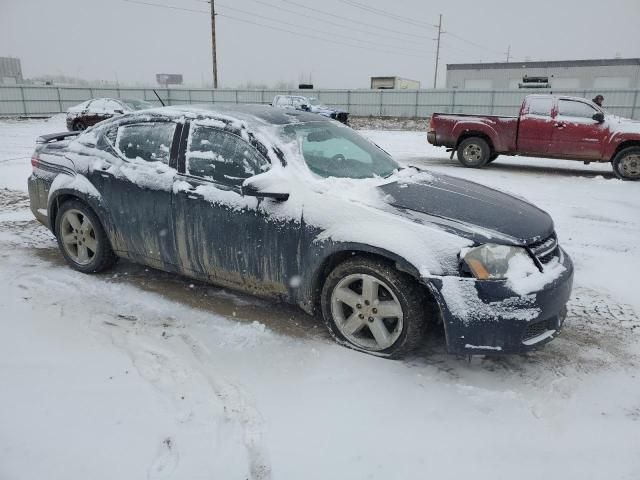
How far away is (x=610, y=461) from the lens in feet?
7.82

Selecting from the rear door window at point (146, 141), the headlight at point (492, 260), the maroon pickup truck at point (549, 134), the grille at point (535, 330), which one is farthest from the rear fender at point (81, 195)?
the maroon pickup truck at point (549, 134)

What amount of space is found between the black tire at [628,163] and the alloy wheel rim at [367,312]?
30.9ft

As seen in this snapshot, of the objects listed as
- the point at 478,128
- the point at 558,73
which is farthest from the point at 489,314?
the point at 558,73

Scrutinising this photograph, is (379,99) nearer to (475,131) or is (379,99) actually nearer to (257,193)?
(475,131)

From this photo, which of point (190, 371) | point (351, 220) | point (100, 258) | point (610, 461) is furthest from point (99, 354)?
point (610, 461)

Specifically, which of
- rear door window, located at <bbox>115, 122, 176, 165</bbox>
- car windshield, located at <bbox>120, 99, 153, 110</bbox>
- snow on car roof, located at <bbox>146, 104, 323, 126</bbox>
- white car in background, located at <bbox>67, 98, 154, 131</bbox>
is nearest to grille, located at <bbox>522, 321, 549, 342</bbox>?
snow on car roof, located at <bbox>146, 104, 323, 126</bbox>

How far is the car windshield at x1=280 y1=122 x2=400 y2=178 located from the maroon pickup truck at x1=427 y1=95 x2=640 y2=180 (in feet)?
25.8

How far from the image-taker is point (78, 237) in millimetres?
4453

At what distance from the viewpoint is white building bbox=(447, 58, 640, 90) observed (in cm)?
4066

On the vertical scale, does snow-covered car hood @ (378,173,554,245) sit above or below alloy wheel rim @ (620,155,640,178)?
above

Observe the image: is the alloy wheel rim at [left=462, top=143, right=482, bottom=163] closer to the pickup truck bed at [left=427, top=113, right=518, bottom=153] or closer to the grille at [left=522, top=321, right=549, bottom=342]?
the pickup truck bed at [left=427, top=113, right=518, bottom=153]

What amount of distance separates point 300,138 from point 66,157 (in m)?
2.36

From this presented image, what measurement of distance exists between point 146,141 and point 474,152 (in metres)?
9.20

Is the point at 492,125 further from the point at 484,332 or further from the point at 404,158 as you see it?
the point at 484,332
